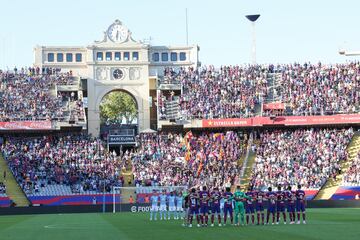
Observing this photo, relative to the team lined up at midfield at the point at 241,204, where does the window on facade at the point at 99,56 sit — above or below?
above

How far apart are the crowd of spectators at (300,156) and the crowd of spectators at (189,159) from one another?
2.67 metres

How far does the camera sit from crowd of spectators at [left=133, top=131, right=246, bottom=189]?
2842 inches

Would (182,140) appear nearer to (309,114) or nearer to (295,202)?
(309,114)

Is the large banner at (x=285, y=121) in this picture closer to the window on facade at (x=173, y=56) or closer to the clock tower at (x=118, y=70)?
the clock tower at (x=118, y=70)

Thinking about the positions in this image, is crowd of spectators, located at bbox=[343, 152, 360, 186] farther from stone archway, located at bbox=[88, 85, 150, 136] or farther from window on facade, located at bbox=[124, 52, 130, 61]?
window on facade, located at bbox=[124, 52, 130, 61]

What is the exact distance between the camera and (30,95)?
265ft

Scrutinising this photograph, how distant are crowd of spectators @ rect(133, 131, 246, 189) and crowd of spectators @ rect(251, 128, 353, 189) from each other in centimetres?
267

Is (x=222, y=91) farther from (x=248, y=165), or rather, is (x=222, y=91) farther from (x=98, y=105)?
(x=98, y=105)

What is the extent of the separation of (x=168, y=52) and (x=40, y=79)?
52.0 feet

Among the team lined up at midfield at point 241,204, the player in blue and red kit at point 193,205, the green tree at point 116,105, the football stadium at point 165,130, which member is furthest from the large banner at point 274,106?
the green tree at point 116,105

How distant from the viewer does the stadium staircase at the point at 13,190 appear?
6781cm

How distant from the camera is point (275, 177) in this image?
233 feet

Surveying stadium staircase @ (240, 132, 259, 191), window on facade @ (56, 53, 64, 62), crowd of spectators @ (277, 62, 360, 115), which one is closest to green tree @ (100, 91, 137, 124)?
window on facade @ (56, 53, 64, 62)

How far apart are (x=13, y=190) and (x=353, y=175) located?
101 feet
